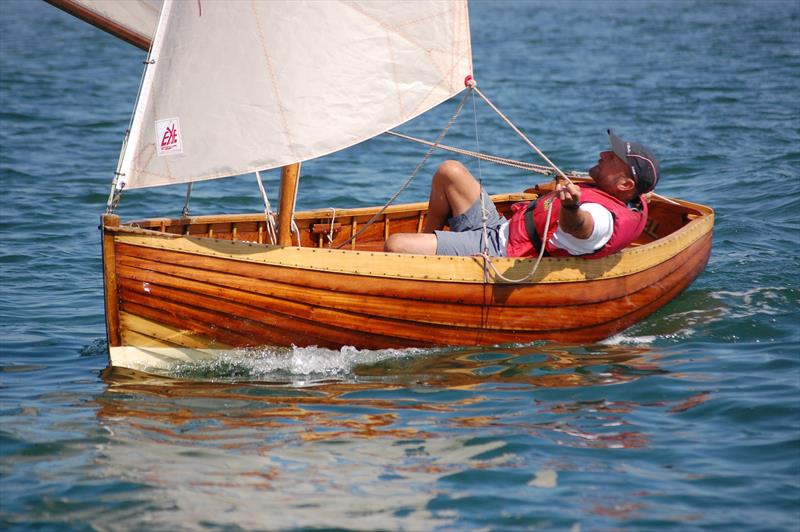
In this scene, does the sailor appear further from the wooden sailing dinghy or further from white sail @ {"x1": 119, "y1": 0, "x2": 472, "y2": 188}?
white sail @ {"x1": 119, "y1": 0, "x2": 472, "y2": 188}

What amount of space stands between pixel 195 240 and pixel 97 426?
48.2 inches

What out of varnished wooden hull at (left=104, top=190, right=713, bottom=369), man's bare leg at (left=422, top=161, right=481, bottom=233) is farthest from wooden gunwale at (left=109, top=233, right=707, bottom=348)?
man's bare leg at (left=422, top=161, right=481, bottom=233)

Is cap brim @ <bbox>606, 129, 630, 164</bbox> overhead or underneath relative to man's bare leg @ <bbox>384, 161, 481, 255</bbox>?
overhead

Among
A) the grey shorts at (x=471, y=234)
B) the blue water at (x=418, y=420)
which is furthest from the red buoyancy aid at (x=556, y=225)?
the blue water at (x=418, y=420)

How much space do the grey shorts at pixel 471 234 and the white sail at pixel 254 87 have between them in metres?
0.93

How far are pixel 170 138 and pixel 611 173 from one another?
9.18 feet

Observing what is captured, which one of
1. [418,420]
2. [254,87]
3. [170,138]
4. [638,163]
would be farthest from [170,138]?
[638,163]

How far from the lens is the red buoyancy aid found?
6.94 meters

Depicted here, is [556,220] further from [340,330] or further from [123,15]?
[123,15]

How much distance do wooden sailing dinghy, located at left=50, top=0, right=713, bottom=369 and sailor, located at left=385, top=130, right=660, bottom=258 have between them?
0.25 m

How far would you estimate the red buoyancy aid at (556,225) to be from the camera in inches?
273

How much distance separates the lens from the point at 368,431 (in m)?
5.77

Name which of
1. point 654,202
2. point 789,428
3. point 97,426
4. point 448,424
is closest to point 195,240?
point 97,426

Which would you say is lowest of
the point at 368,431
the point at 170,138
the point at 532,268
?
the point at 368,431
